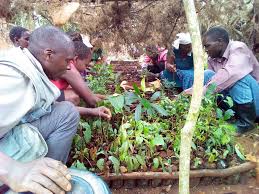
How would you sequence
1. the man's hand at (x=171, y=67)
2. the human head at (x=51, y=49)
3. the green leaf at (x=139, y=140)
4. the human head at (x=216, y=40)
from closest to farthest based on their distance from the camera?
the human head at (x=51, y=49) < the green leaf at (x=139, y=140) < the human head at (x=216, y=40) < the man's hand at (x=171, y=67)

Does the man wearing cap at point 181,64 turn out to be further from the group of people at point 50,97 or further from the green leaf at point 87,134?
the green leaf at point 87,134

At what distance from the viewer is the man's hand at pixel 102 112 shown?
300 cm

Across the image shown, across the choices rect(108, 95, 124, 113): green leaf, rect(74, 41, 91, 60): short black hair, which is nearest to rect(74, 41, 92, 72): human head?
rect(74, 41, 91, 60): short black hair

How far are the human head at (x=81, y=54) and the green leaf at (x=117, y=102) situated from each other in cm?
55

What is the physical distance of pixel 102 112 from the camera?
9.89 ft

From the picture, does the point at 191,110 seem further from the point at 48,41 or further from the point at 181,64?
the point at 181,64

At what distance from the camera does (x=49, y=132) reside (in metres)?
2.50

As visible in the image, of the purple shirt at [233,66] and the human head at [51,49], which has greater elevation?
the human head at [51,49]

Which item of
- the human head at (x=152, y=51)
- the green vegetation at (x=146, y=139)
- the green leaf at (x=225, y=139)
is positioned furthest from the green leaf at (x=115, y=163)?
the human head at (x=152, y=51)

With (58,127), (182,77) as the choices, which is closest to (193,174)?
(58,127)

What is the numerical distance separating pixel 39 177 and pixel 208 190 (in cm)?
169

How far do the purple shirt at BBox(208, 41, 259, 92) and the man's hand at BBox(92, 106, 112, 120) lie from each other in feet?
3.93

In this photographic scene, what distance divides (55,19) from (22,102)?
2.70m

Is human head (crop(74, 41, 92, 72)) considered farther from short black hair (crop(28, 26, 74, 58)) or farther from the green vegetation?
short black hair (crop(28, 26, 74, 58))
